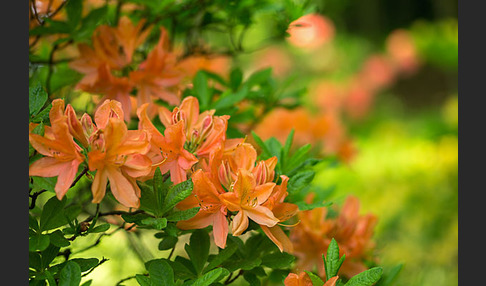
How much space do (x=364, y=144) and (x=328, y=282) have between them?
2373 mm

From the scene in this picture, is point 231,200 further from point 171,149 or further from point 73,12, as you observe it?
point 73,12

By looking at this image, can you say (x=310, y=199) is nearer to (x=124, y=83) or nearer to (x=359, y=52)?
(x=124, y=83)

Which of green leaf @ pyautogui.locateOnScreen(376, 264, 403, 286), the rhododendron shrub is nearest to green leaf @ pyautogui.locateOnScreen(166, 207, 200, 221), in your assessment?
A: the rhododendron shrub

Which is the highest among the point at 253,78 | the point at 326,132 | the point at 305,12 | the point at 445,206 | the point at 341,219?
the point at 305,12

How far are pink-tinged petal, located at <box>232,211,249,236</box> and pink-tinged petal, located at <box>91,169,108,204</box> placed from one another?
0.16m

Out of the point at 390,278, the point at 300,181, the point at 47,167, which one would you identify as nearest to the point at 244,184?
the point at 300,181

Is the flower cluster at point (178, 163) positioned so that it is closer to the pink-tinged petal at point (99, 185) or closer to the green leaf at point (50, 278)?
the pink-tinged petal at point (99, 185)

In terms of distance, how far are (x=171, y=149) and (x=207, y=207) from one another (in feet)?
0.29

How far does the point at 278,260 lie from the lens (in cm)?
71

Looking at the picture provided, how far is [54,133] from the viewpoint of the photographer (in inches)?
22.9

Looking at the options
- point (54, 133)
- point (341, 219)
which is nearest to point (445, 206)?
point (341, 219)

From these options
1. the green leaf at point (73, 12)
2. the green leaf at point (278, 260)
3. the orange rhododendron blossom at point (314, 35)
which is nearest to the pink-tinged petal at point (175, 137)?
the green leaf at point (278, 260)

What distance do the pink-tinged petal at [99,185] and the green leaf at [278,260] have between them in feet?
0.83

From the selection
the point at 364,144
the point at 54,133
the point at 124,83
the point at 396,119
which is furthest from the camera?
the point at 396,119
